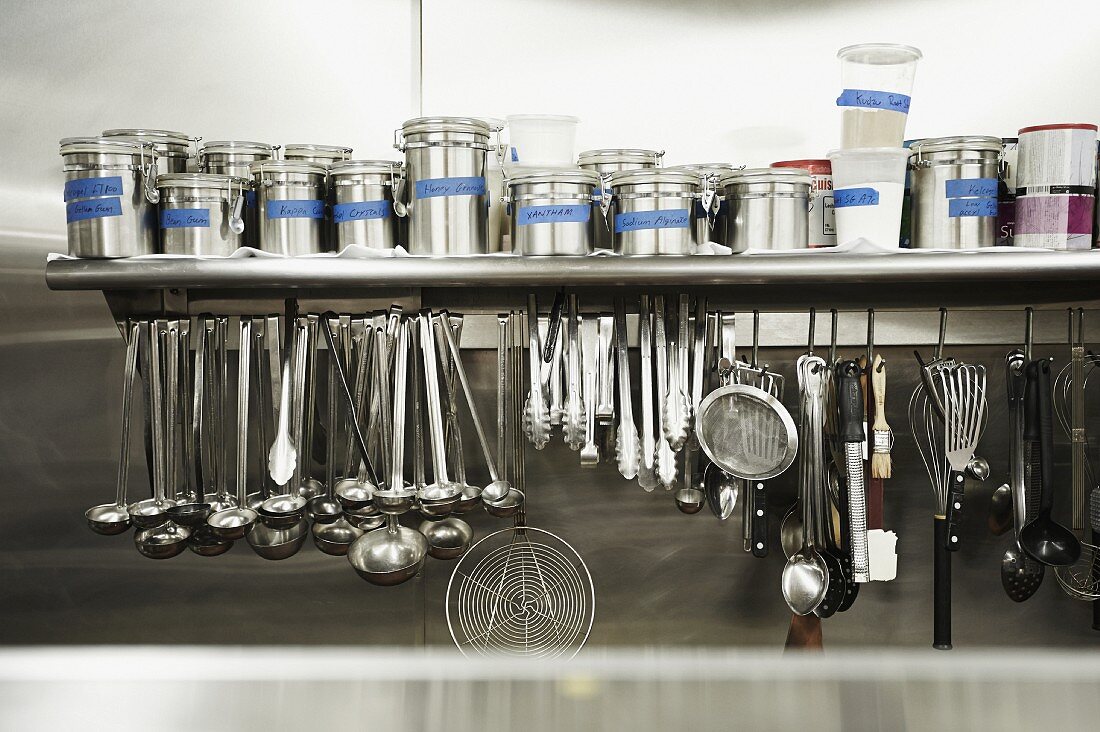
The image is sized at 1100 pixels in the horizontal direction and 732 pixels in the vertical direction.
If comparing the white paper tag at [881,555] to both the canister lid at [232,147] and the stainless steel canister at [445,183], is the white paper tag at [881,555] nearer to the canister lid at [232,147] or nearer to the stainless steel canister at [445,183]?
the stainless steel canister at [445,183]

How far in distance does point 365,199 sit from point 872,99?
623mm

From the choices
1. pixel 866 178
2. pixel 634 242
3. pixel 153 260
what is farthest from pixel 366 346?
pixel 866 178

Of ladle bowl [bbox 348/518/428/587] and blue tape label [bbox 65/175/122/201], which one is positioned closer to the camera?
blue tape label [bbox 65/175/122/201]

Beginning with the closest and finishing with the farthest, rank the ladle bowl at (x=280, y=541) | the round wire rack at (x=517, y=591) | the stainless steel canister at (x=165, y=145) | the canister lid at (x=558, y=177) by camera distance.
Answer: the canister lid at (x=558, y=177), the stainless steel canister at (x=165, y=145), the ladle bowl at (x=280, y=541), the round wire rack at (x=517, y=591)

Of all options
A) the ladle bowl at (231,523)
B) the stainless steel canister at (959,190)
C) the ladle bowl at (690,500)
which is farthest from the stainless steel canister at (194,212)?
the stainless steel canister at (959,190)

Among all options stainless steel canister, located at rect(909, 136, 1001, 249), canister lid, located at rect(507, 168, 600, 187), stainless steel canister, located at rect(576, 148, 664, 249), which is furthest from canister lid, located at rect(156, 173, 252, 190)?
stainless steel canister, located at rect(909, 136, 1001, 249)

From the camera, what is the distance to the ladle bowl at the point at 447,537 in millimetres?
1322

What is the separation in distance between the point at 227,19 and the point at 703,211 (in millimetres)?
792

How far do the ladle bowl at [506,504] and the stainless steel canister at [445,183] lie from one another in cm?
35

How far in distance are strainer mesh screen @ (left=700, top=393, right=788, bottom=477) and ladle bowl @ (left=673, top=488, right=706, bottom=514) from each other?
0.12 m

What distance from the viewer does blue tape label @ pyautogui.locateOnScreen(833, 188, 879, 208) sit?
1090mm

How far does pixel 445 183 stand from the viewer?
1.11 m

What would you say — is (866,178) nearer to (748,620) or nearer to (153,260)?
(748,620)

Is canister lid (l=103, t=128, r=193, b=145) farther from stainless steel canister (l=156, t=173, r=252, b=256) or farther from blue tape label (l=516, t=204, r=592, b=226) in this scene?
blue tape label (l=516, t=204, r=592, b=226)
